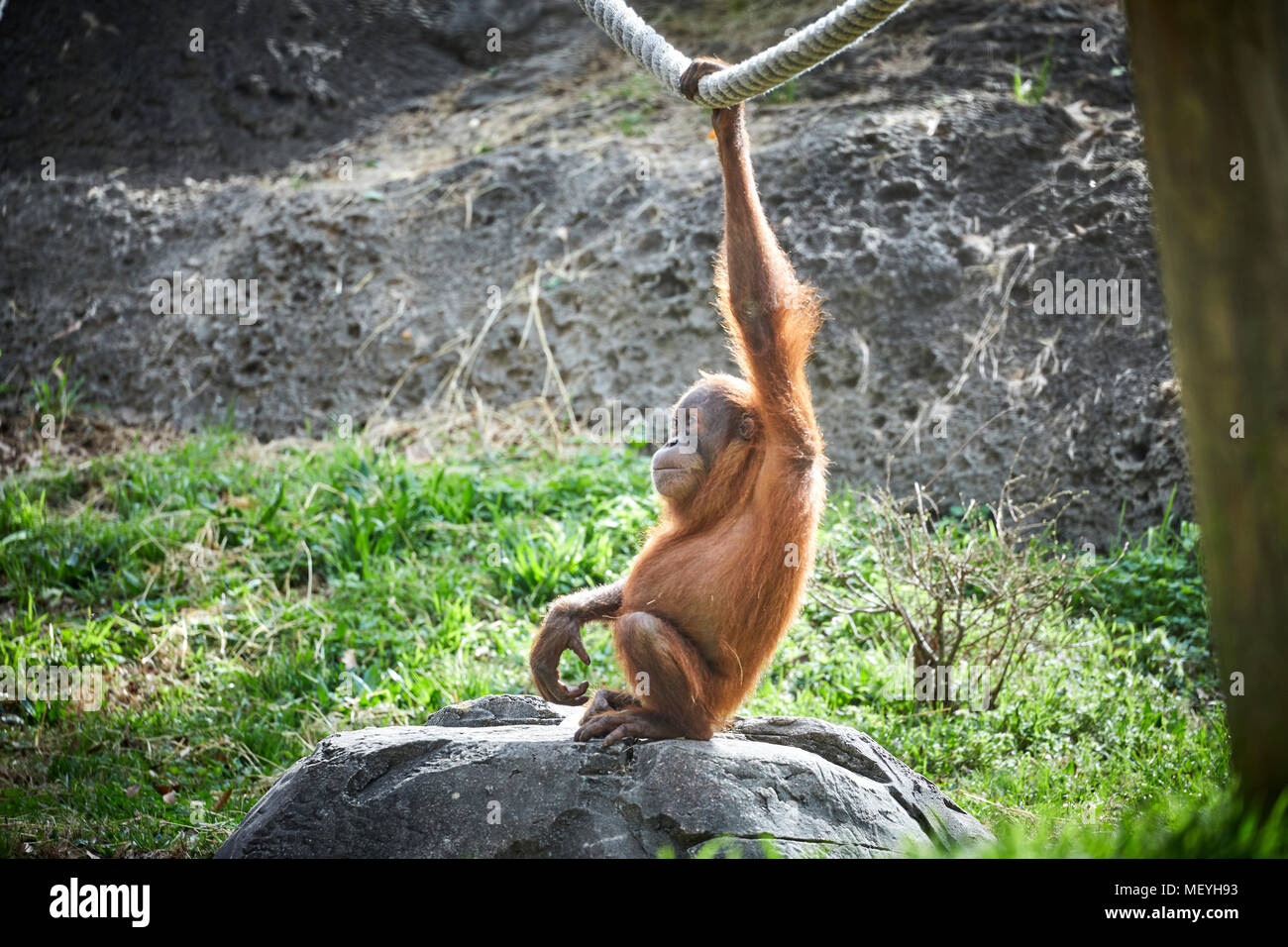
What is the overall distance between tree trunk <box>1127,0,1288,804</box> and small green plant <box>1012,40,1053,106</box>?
21.1 feet

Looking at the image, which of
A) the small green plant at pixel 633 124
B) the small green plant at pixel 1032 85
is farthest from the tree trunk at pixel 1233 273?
the small green plant at pixel 633 124

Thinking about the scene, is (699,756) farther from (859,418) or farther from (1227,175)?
(859,418)

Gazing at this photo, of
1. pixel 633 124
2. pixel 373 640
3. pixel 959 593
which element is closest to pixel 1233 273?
pixel 959 593

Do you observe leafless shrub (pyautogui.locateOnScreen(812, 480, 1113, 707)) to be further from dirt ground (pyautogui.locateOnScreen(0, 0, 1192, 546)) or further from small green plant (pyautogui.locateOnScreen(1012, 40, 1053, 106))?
small green plant (pyautogui.locateOnScreen(1012, 40, 1053, 106))

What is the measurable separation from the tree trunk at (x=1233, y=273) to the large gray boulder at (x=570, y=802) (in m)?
1.21

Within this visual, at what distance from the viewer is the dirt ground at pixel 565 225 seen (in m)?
7.44

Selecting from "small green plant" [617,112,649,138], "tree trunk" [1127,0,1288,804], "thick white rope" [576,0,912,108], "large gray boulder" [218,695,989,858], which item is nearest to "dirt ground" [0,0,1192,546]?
"small green plant" [617,112,649,138]

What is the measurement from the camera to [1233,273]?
2.62 m

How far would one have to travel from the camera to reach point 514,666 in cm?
588

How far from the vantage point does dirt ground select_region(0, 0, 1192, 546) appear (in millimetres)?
7438

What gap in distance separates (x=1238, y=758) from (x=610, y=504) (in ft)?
14.7

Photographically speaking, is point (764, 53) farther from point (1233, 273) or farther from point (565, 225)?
point (565, 225)

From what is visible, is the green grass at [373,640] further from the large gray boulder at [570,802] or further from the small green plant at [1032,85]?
the small green plant at [1032,85]
